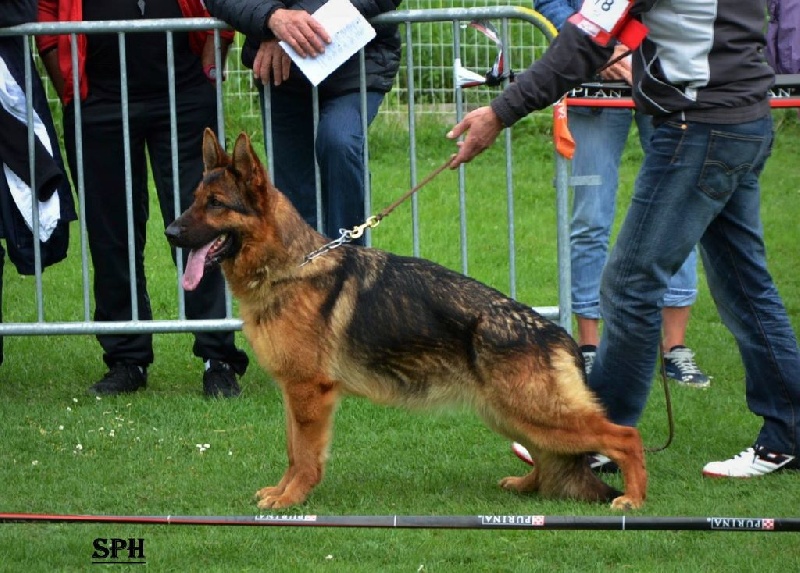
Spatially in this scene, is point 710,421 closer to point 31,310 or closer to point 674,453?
point 674,453

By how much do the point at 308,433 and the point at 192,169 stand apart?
2180 millimetres

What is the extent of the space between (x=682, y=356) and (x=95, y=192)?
3.21 m

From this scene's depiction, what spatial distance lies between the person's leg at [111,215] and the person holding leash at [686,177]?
100 inches

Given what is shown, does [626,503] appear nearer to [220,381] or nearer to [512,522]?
[512,522]

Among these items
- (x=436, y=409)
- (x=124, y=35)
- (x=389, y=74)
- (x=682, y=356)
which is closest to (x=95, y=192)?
(x=124, y=35)

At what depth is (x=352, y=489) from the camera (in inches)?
209

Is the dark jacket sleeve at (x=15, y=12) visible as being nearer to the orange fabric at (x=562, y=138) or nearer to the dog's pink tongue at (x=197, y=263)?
the dog's pink tongue at (x=197, y=263)

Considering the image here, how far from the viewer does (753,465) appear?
5418mm

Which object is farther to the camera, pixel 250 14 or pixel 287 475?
pixel 250 14

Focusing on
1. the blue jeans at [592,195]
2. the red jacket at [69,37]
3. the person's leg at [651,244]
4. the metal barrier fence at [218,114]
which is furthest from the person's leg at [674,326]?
the red jacket at [69,37]

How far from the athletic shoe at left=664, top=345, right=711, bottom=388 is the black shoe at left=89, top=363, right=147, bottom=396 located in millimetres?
2746

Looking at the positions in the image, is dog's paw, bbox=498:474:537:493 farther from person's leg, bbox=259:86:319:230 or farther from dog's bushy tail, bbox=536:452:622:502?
person's leg, bbox=259:86:319:230

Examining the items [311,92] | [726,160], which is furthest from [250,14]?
[726,160]

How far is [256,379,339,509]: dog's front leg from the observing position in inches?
199
